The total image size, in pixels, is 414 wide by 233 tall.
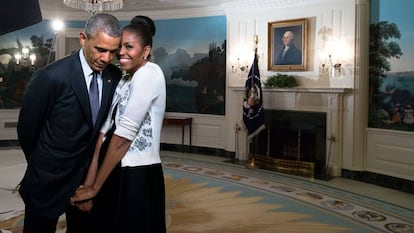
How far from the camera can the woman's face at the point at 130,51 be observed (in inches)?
68.6

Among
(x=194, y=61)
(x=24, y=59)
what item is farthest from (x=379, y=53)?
(x=24, y=59)

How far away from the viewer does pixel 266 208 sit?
4.98 metres

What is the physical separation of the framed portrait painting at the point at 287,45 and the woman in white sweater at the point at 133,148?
6.08 metres

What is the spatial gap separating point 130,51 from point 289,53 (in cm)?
633

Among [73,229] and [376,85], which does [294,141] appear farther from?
[73,229]

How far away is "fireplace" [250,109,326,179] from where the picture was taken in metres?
Result: 7.23

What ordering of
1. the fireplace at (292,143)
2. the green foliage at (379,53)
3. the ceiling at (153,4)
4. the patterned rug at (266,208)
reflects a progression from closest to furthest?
the patterned rug at (266,208)
the green foliage at (379,53)
the fireplace at (292,143)
the ceiling at (153,4)

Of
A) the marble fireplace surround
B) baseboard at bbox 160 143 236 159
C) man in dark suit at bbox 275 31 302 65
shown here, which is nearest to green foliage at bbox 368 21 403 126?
the marble fireplace surround

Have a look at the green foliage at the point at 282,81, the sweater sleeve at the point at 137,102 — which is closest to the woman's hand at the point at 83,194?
the sweater sleeve at the point at 137,102

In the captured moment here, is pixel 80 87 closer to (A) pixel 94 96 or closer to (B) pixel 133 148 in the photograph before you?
(A) pixel 94 96

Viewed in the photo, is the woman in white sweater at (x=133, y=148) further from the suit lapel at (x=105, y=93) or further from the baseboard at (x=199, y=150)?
the baseboard at (x=199, y=150)

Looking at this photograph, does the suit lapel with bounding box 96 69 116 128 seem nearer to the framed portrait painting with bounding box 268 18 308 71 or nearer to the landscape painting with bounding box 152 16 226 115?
the framed portrait painting with bounding box 268 18 308 71

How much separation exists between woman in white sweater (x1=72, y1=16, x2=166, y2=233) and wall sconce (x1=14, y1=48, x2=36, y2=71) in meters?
9.63

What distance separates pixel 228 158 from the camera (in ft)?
28.8
